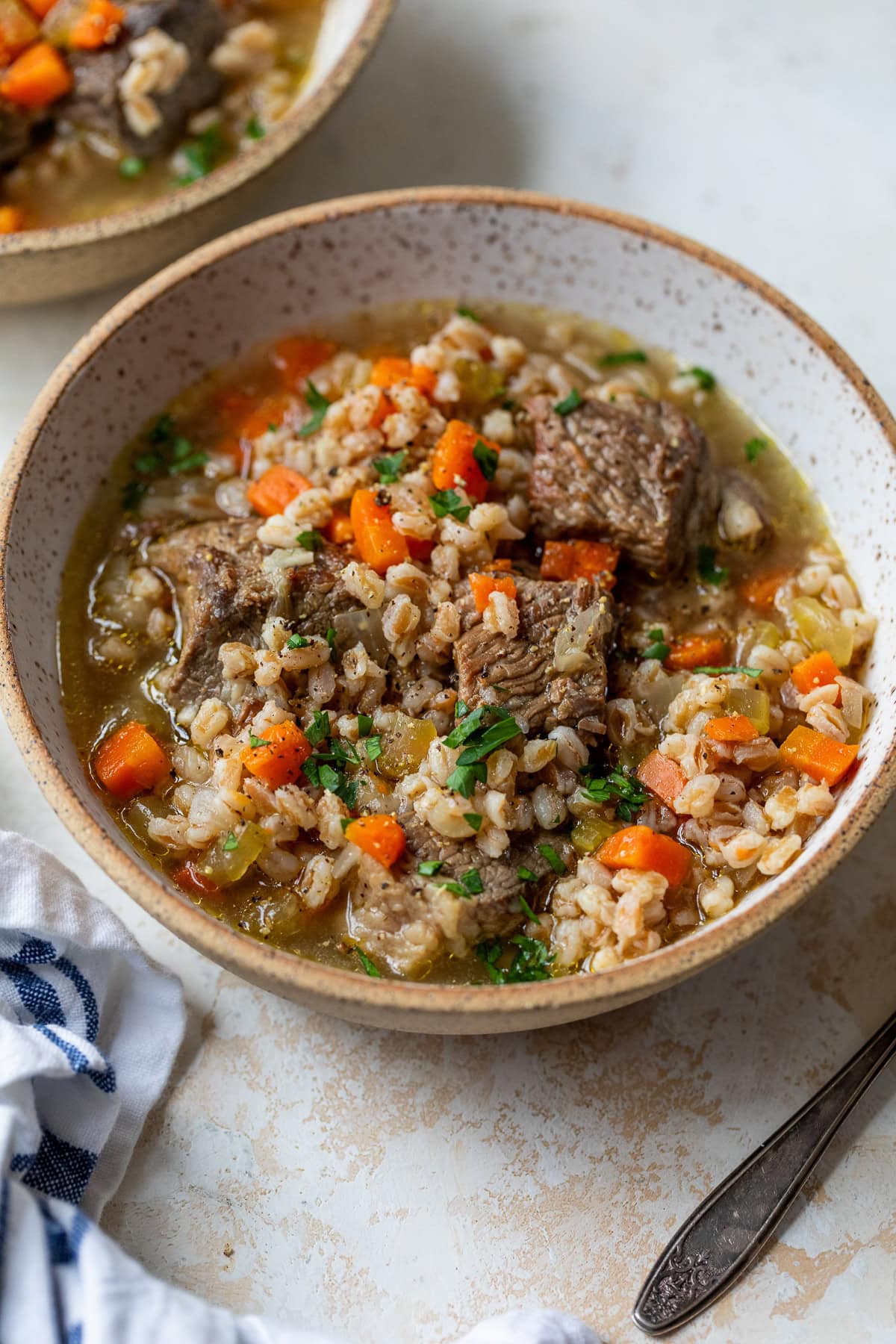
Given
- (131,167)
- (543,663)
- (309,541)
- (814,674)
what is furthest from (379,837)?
(131,167)

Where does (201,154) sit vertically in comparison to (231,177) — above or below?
below

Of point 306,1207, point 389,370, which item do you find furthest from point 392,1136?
point 389,370

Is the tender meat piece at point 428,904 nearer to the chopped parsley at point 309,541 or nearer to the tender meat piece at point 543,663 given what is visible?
the tender meat piece at point 543,663

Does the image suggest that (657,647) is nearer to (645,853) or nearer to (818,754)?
(818,754)

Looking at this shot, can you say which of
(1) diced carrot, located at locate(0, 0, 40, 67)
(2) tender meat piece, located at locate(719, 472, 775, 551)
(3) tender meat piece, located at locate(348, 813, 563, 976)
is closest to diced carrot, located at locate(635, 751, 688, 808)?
(3) tender meat piece, located at locate(348, 813, 563, 976)

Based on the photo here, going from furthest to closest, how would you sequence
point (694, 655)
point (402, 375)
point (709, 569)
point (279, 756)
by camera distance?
point (402, 375)
point (709, 569)
point (694, 655)
point (279, 756)

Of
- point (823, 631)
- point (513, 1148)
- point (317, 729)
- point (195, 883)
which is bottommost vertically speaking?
point (513, 1148)

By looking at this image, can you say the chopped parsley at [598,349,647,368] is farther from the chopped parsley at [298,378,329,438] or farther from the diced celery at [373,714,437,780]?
the diced celery at [373,714,437,780]

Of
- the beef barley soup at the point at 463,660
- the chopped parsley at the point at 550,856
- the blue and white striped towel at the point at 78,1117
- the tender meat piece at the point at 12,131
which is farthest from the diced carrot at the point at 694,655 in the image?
the tender meat piece at the point at 12,131
